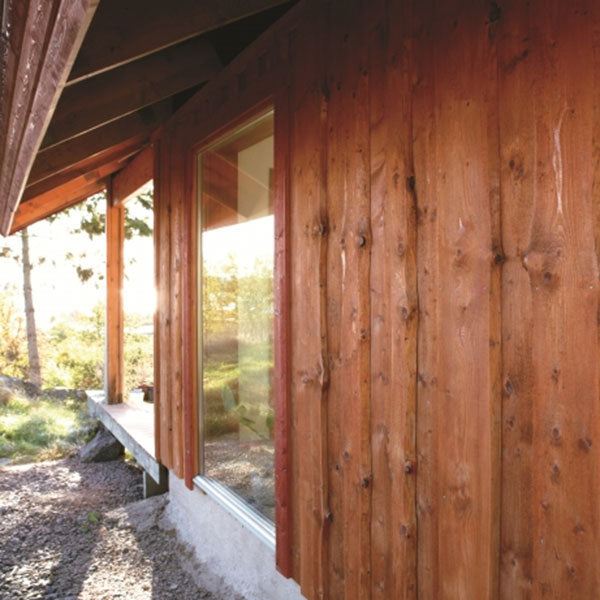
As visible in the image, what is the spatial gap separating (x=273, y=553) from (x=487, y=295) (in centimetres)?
185

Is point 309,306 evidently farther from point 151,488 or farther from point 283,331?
point 151,488

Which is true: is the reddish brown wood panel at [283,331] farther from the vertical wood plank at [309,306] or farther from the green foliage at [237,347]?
the green foliage at [237,347]

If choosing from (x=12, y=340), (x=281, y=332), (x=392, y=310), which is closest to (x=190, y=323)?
(x=281, y=332)

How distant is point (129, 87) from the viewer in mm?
2508

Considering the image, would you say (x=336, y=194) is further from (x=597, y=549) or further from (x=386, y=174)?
(x=597, y=549)

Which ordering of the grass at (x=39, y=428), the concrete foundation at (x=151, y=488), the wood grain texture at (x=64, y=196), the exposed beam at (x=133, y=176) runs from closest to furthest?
the concrete foundation at (x=151, y=488) < the exposed beam at (x=133, y=176) < the wood grain texture at (x=64, y=196) < the grass at (x=39, y=428)

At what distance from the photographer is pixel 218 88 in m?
2.69

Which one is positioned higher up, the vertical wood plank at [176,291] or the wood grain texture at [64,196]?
the wood grain texture at [64,196]

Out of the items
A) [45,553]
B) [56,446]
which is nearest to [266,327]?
[45,553]

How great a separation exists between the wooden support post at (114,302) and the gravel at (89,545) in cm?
125

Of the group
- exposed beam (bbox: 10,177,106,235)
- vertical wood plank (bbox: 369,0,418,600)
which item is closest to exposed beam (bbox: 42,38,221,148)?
vertical wood plank (bbox: 369,0,418,600)

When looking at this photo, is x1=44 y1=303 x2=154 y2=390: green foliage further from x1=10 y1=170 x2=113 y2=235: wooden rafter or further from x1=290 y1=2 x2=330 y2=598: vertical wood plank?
x1=290 y1=2 x2=330 y2=598: vertical wood plank

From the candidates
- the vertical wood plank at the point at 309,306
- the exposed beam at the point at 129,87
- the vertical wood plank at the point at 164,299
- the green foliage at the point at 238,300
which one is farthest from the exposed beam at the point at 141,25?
the vertical wood plank at the point at 164,299

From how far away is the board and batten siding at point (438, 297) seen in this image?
1.08 m
